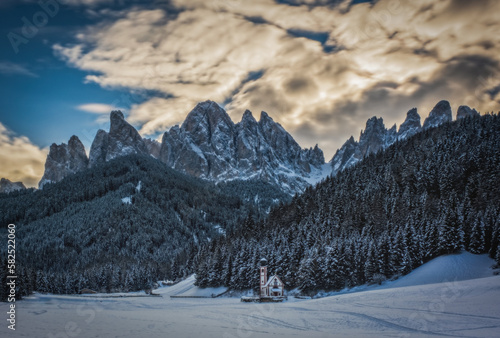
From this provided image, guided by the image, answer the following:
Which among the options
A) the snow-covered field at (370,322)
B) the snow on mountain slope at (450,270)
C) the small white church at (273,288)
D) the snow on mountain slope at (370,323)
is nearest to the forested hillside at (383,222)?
the snow on mountain slope at (450,270)

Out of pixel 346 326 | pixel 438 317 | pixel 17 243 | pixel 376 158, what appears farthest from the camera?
pixel 17 243

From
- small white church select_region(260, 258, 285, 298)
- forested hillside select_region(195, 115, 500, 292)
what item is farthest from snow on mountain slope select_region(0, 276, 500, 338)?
small white church select_region(260, 258, 285, 298)

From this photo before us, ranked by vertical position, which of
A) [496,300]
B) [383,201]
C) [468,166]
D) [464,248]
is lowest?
[496,300]

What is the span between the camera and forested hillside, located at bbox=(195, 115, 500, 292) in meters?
58.7

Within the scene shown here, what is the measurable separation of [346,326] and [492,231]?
43.7m

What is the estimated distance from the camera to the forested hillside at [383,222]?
192 ft

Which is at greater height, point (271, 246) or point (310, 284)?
point (271, 246)

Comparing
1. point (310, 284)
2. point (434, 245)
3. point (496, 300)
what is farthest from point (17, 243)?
point (496, 300)

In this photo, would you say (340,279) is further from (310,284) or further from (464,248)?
(464,248)

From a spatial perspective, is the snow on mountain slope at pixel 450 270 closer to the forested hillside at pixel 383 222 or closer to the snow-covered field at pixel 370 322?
the forested hillside at pixel 383 222

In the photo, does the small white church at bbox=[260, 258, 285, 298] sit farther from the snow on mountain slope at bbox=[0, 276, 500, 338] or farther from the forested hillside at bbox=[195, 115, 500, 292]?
the snow on mountain slope at bbox=[0, 276, 500, 338]

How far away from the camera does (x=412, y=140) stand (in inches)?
5443

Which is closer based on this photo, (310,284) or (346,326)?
(346,326)

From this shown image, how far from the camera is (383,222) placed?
244 feet
